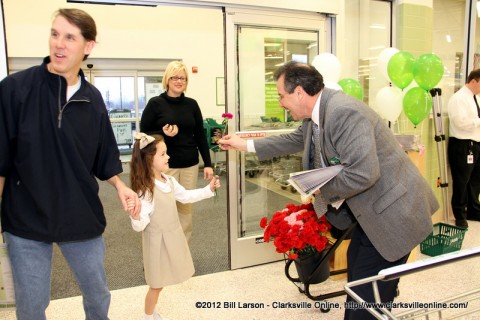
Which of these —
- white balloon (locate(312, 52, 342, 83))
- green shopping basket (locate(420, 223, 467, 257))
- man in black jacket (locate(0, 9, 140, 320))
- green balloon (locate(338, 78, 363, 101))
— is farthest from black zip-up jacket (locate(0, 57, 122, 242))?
green shopping basket (locate(420, 223, 467, 257))

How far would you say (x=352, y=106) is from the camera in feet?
5.41

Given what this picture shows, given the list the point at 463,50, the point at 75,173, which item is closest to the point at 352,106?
the point at 75,173

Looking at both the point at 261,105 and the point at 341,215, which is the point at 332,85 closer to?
the point at 261,105

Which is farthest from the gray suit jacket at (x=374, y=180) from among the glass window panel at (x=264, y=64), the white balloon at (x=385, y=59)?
the white balloon at (x=385, y=59)

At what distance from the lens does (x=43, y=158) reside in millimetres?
1492

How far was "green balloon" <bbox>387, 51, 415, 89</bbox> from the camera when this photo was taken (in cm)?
321

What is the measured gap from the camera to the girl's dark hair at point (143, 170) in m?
2.28

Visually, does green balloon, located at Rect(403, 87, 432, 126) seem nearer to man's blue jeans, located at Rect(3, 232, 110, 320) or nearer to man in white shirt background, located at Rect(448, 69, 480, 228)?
man in white shirt background, located at Rect(448, 69, 480, 228)

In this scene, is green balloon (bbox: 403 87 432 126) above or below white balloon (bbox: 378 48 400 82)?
below

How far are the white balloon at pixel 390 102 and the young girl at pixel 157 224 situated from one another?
2054mm

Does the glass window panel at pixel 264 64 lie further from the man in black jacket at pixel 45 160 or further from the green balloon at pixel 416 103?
the man in black jacket at pixel 45 160

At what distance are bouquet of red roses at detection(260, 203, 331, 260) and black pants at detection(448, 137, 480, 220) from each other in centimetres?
256

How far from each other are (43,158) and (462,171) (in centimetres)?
431

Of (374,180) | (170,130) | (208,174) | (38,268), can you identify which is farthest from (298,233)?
(38,268)
